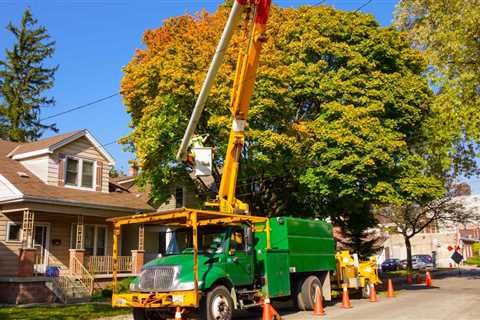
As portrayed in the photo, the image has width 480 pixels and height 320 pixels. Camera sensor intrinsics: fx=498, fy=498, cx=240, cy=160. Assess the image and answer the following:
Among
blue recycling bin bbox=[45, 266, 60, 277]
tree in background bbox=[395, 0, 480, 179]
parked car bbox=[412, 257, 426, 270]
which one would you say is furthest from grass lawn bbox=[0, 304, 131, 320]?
parked car bbox=[412, 257, 426, 270]

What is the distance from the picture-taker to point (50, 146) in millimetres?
23312

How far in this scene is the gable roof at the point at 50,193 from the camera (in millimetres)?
20703

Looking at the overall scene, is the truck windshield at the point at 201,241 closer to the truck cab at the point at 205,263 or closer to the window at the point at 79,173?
the truck cab at the point at 205,263

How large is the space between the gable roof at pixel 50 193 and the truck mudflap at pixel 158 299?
412 inches

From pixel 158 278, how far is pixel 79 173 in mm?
15103

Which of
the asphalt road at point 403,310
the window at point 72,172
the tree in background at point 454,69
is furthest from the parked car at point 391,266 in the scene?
the window at point 72,172

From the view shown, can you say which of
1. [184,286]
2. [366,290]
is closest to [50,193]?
[184,286]

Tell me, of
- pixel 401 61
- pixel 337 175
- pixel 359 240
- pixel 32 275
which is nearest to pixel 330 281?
pixel 337 175

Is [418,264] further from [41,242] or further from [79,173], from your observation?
[41,242]

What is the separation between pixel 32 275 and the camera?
61.6ft

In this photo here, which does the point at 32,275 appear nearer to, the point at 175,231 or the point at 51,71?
the point at 175,231

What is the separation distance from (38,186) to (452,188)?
33.9 m

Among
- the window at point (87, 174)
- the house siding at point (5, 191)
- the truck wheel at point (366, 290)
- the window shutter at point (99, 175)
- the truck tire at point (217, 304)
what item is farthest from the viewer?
the window shutter at point (99, 175)

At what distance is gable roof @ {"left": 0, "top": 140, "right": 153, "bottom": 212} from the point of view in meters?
20.7
